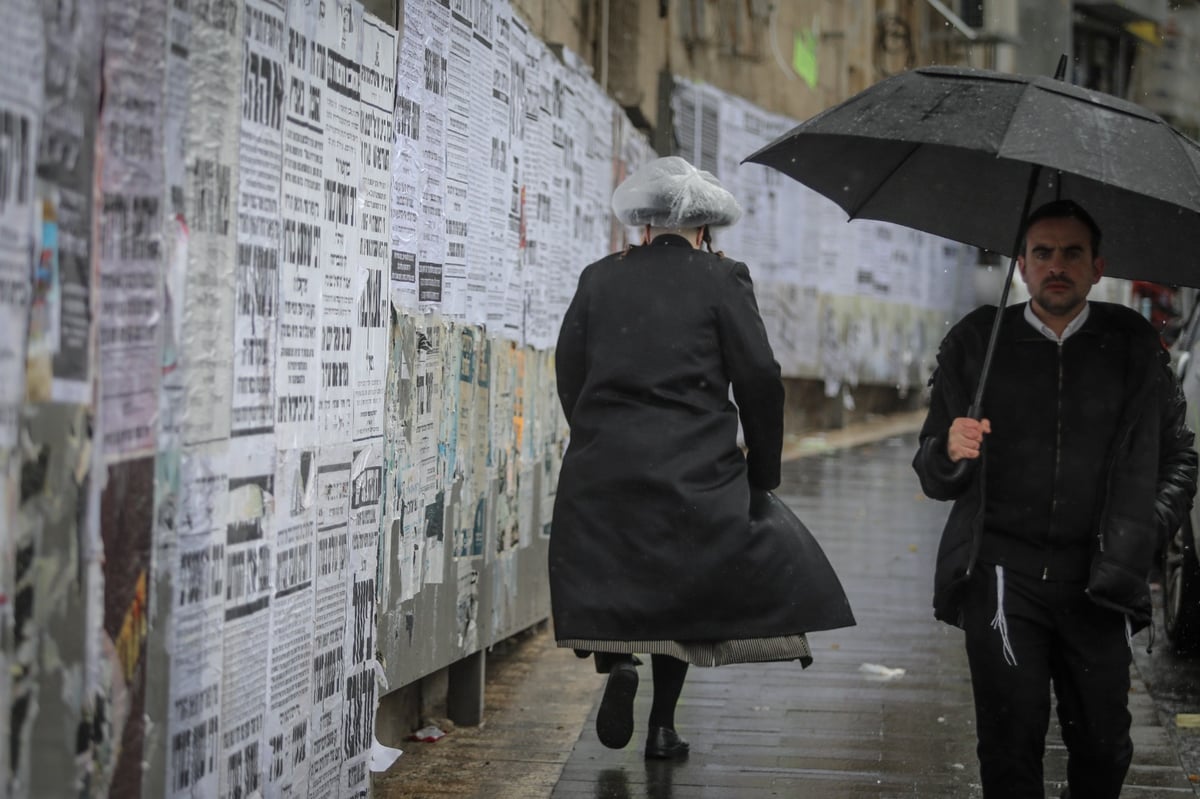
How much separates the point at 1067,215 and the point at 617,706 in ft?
6.47

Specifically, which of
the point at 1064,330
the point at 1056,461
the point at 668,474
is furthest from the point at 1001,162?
the point at 668,474

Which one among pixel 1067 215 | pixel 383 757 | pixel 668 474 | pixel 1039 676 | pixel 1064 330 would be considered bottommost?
pixel 383 757

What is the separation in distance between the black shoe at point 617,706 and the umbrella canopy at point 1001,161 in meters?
1.51

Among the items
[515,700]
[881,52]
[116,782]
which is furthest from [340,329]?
[881,52]

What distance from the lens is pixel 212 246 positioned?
337 cm

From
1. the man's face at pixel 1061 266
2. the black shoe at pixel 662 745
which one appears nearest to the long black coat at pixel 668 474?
the black shoe at pixel 662 745

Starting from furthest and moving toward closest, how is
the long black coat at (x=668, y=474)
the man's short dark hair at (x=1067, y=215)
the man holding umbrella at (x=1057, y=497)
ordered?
1. the long black coat at (x=668, y=474)
2. the man's short dark hair at (x=1067, y=215)
3. the man holding umbrella at (x=1057, y=497)

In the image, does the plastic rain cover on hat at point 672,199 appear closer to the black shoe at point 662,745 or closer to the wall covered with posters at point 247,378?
the wall covered with posters at point 247,378

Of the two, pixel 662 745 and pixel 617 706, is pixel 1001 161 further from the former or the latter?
pixel 662 745

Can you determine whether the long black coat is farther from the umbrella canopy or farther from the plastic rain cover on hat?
the umbrella canopy

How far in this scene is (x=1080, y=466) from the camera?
419 centimetres

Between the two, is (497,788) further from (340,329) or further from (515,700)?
(340,329)

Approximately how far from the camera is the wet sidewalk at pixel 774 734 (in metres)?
5.45

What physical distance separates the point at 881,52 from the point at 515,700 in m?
22.2
